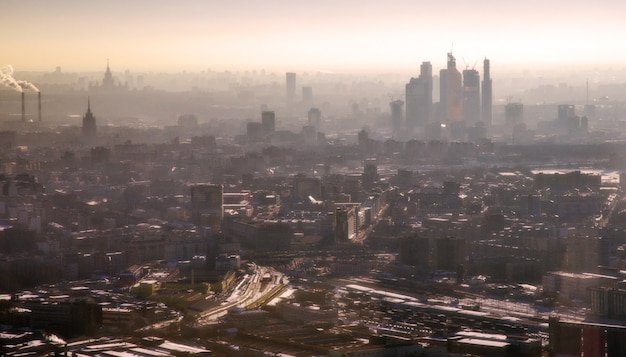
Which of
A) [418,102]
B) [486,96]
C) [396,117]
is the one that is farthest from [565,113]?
[396,117]

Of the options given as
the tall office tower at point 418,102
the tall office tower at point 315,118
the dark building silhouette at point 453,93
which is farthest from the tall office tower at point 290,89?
the dark building silhouette at point 453,93

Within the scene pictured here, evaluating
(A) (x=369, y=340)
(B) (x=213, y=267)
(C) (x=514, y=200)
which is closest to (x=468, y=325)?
(A) (x=369, y=340)

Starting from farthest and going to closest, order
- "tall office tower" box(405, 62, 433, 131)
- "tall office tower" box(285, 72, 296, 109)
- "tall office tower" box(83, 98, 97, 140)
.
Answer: "tall office tower" box(285, 72, 296, 109)
"tall office tower" box(405, 62, 433, 131)
"tall office tower" box(83, 98, 97, 140)

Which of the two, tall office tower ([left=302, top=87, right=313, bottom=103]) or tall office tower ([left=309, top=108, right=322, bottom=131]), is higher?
tall office tower ([left=302, top=87, right=313, bottom=103])

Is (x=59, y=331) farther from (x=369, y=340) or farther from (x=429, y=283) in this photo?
(x=429, y=283)

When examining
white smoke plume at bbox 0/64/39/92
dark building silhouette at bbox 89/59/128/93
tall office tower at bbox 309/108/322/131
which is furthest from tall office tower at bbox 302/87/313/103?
white smoke plume at bbox 0/64/39/92

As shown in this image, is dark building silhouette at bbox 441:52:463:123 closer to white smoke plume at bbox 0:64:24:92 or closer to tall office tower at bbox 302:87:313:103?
tall office tower at bbox 302:87:313:103
